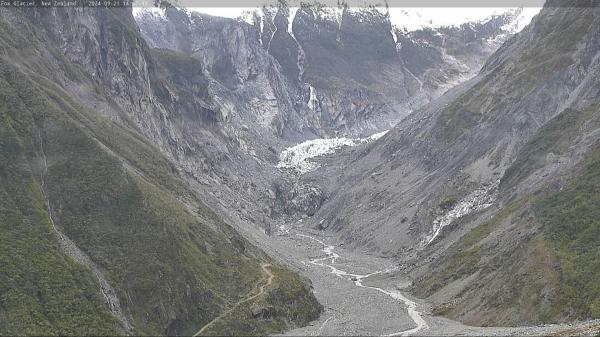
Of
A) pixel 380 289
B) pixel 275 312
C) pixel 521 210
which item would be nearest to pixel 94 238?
pixel 275 312

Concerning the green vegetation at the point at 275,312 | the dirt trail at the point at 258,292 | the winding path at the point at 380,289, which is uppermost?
the dirt trail at the point at 258,292

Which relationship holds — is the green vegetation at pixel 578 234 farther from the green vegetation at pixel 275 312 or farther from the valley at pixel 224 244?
the green vegetation at pixel 275 312

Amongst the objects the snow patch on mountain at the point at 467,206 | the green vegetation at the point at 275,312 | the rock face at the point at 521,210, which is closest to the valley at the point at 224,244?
the green vegetation at the point at 275,312

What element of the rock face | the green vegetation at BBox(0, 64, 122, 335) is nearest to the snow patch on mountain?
the rock face

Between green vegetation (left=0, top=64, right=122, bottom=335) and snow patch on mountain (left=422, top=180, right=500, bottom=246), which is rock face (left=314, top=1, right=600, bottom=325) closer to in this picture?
snow patch on mountain (left=422, top=180, right=500, bottom=246)

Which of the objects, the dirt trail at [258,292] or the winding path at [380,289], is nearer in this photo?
the dirt trail at [258,292]

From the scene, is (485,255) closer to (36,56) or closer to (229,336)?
(229,336)
